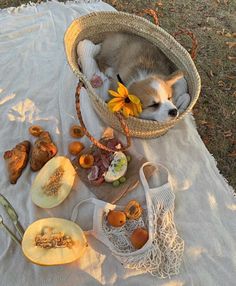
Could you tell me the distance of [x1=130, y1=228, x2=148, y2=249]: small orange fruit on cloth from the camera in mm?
1702

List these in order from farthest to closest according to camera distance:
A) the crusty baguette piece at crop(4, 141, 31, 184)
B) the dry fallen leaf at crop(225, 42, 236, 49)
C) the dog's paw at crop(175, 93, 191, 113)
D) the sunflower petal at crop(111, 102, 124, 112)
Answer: the dry fallen leaf at crop(225, 42, 236, 49)
the dog's paw at crop(175, 93, 191, 113)
the crusty baguette piece at crop(4, 141, 31, 184)
the sunflower petal at crop(111, 102, 124, 112)

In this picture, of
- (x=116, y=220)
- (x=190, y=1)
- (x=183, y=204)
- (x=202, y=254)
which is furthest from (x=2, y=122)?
(x=190, y=1)

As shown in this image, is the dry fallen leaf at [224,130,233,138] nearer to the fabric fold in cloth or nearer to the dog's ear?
the fabric fold in cloth

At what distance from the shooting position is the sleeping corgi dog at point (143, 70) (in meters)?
2.06

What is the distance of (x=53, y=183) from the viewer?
188cm

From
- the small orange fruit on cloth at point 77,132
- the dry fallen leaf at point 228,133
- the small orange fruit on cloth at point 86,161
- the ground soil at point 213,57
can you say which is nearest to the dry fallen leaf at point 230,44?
the ground soil at point 213,57

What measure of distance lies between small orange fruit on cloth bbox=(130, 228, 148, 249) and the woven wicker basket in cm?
52

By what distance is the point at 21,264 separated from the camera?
168cm

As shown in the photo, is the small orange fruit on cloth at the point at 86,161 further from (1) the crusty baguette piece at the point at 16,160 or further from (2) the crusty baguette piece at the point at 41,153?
(1) the crusty baguette piece at the point at 16,160

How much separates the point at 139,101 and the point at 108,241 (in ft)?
2.24

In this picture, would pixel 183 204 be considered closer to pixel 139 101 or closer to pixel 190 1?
pixel 139 101

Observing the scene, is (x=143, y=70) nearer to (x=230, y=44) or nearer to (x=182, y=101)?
(x=182, y=101)

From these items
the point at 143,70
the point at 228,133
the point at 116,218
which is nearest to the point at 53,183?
the point at 116,218

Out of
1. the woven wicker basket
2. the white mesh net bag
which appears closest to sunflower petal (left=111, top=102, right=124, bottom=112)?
the woven wicker basket
